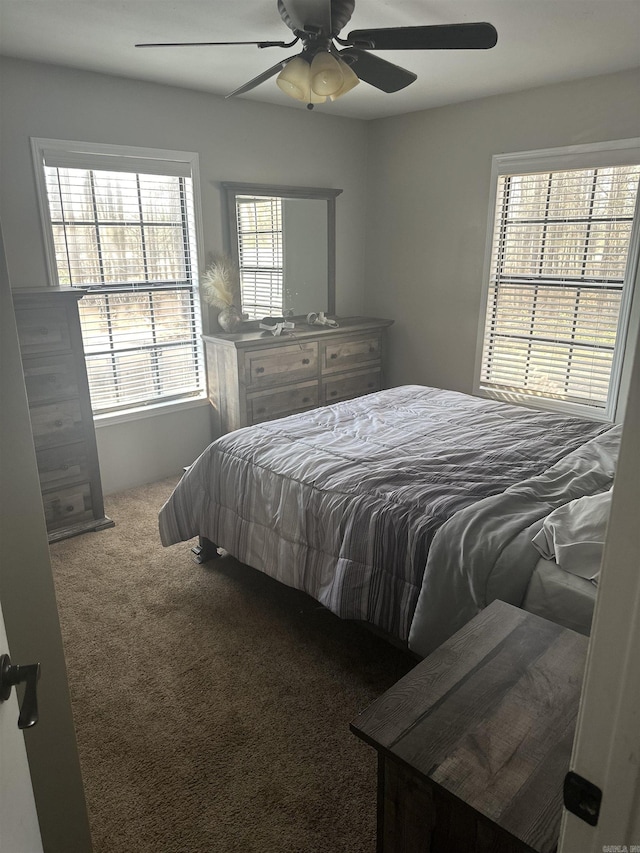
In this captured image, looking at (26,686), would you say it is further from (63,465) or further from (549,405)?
(549,405)

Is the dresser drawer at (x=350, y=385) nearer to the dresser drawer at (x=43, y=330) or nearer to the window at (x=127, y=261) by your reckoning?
the window at (x=127, y=261)

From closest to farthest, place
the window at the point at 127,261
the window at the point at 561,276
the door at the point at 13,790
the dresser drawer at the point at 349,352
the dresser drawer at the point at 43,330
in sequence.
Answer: the door at the point at 13,790
the dresser drawer at the point at 43,330
the window at the point at 127,261
the window at the point at 561,276
the dresser drawer at the point at 349,352

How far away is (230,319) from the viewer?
4.12m

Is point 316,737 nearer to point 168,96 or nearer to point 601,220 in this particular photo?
point 601,220

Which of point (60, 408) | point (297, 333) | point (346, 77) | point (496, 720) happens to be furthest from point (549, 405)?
point (496, 720)

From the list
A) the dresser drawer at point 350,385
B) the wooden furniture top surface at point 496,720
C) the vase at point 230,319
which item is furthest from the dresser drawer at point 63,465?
the wooden furniture top surface at point 496,720

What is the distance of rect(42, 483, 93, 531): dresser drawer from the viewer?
3.23 meters

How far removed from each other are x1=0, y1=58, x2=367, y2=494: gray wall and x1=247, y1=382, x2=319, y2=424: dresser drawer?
0.52 m

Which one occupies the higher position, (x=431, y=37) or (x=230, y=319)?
(x=431, y=37)

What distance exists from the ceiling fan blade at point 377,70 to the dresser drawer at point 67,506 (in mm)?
2620

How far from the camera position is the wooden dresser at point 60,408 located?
2996 millimetres

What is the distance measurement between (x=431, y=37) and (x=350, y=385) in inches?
109

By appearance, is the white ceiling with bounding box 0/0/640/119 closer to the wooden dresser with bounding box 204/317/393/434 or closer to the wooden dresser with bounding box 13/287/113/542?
the wooden dresser with bounding box 13/287/113/542

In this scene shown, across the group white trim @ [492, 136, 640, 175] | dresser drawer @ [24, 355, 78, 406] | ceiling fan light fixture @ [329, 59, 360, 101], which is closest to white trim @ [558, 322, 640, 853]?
ceiling fan light fixture @ [329, 59, 360, 101]
